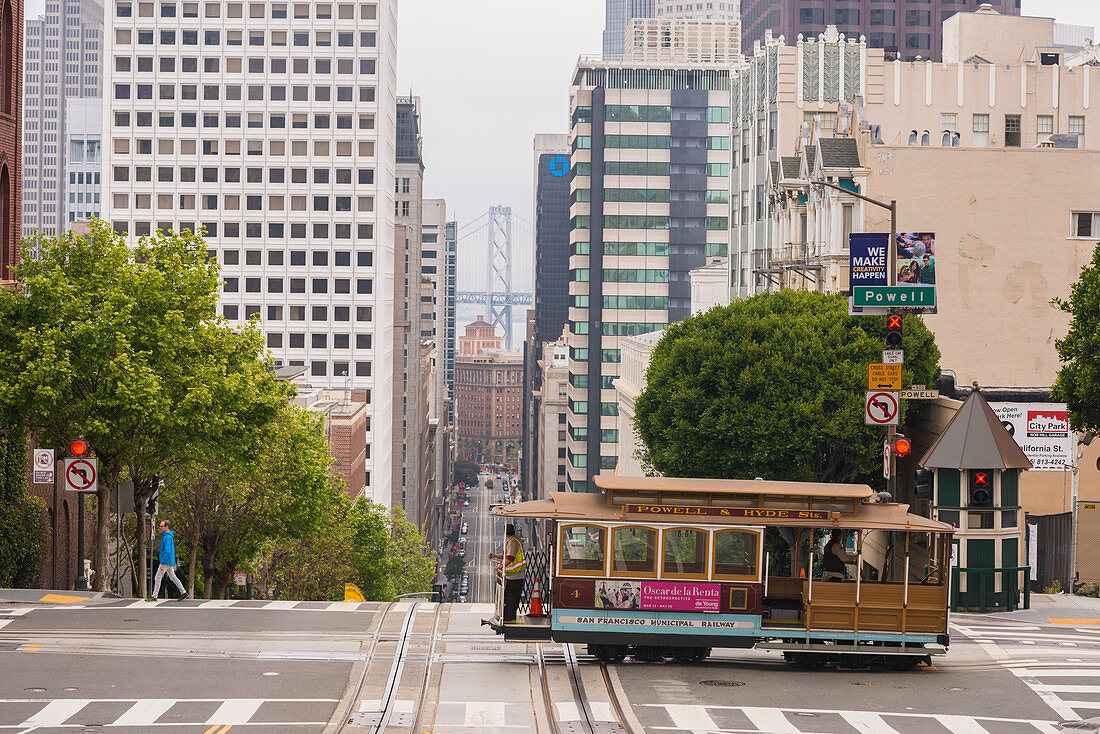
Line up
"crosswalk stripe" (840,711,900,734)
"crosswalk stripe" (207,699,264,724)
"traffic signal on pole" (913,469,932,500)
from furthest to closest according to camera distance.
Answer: "traffic signal on pole" (913,469,932,500), "crosswalk stripe" (840,711,900,734), "crosswalk stripe" (207,699,264,724)

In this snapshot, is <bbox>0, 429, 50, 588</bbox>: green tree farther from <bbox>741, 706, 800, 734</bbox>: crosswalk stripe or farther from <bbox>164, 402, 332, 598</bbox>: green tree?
<bbox>741, 706, 800, 734</bbox>: crosswalk stripe

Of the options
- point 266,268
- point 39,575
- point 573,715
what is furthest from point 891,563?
point 266,268

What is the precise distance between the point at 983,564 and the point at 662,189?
120 metres

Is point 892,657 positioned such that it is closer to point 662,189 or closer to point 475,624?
point 475,624

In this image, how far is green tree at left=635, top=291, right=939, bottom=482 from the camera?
4603cm

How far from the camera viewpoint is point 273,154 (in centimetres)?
14075

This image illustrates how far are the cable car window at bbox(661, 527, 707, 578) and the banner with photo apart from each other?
1352 centimetres

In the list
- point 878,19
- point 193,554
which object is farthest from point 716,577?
point 878,19

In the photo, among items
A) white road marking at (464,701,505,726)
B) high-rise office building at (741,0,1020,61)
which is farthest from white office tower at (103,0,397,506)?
white road marking at (464,701,505,726)

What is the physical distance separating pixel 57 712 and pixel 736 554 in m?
11.1

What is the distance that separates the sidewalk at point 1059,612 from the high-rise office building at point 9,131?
3116 cm

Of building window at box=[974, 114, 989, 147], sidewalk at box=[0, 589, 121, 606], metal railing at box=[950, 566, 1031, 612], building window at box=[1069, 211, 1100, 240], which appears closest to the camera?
sidewalk at box=[0, 589, 121, 606]

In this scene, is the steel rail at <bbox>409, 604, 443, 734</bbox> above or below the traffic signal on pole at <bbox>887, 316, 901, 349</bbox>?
below

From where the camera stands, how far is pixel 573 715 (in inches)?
768
